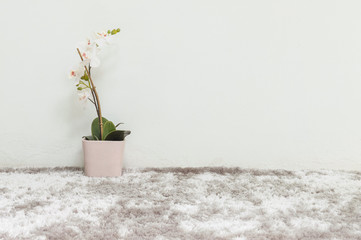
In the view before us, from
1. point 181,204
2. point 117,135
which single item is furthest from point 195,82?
point 181,204

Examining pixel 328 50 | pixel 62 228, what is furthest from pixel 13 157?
pixel 328 50

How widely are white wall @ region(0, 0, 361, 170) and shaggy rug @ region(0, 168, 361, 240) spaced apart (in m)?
0.10

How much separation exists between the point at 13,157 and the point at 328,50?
4.14 feet

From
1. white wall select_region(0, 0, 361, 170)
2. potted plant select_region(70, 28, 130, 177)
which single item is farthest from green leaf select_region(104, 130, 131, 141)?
white wall select_region(0, 0, 361, 170)

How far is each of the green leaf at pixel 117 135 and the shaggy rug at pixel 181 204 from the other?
0.14 metres

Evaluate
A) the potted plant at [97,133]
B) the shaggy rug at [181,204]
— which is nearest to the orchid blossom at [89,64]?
the potted plant at [97,133]

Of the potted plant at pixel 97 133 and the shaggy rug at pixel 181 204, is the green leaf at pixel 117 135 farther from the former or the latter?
the shaggy rug at pixel 181 204

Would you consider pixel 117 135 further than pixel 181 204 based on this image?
Result: Yes

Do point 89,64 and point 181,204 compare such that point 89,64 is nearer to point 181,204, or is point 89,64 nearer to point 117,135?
point 117,135

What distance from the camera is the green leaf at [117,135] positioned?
136 centimetres

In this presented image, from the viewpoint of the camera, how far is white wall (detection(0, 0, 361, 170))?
4.74 feet

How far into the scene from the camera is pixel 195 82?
148 centimetres

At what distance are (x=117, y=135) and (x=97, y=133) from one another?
0.07m

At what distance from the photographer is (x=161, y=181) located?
1300 millimetres
